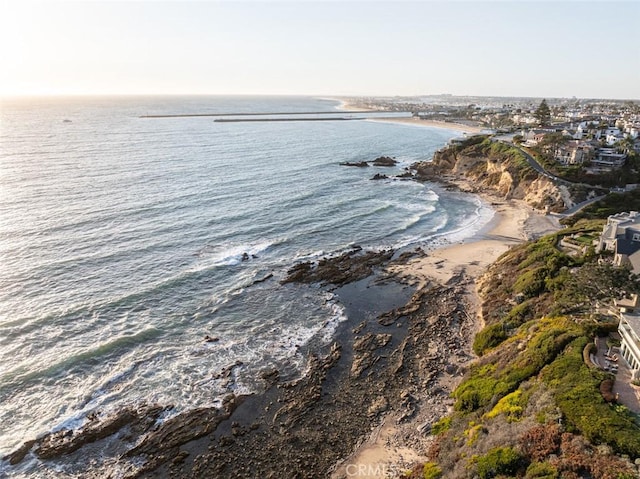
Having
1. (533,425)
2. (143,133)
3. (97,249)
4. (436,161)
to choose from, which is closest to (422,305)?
(533,425)

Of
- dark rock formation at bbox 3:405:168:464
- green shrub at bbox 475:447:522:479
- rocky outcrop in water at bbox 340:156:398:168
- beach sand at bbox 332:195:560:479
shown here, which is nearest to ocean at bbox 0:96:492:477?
dark rock formation at bbox 3:405:168:464

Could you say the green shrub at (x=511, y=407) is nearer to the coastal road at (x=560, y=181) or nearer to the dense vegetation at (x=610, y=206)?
the dense vegetation at (x=610, y=206)

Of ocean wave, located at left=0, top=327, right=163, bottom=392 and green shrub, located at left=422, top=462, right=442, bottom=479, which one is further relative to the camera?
ocean wave, located at left=0, top=327, right=163, bottom=392

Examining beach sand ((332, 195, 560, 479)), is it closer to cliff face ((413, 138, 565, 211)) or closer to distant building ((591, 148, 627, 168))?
cliff face ((413, 138, 565, 211))

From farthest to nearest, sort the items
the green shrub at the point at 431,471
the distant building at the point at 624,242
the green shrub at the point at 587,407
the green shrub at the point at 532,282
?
the green shrub at the point at 532,282, the distant building at the point at 624,242, the green shrub at the point at 431,471, the green shrub at the point at 587,407

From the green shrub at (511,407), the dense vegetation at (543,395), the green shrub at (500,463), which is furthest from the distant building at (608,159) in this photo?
the green shrub at (500,463)

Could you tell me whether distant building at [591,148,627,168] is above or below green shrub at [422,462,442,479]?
above
